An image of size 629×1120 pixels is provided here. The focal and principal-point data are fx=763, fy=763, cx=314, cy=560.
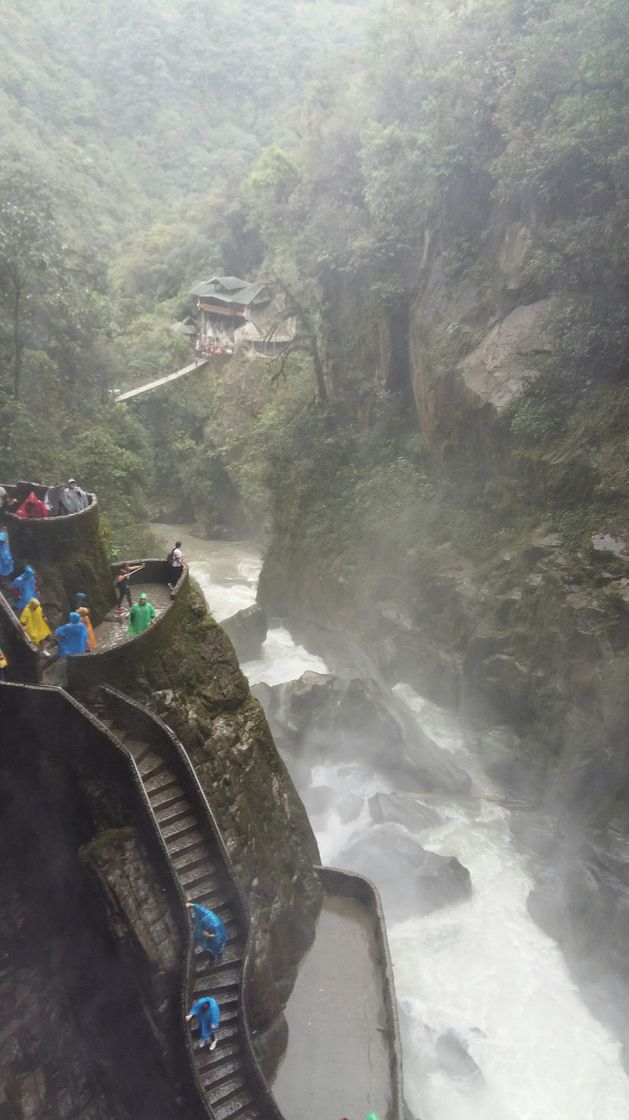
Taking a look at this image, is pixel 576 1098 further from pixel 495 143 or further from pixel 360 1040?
pixel 495 143

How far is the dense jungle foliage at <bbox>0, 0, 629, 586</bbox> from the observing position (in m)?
22.7

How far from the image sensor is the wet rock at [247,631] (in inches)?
1165

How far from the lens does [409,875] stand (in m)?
18.6

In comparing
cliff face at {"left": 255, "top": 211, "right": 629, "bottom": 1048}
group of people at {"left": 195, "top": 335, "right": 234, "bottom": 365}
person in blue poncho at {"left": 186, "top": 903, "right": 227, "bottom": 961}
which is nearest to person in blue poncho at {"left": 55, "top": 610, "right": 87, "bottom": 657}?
person in blue poncho at {"left": 186, "top": 903, "right": 227, "bottom": 961}

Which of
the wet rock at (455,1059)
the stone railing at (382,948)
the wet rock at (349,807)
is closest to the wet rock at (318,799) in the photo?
the wet rock at (349,807)

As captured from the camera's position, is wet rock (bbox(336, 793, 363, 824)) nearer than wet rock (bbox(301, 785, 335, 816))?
Yes

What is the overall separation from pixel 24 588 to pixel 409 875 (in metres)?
11.4

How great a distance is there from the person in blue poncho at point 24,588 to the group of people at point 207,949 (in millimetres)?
6331

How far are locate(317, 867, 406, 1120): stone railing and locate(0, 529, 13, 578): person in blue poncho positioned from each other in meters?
8.72

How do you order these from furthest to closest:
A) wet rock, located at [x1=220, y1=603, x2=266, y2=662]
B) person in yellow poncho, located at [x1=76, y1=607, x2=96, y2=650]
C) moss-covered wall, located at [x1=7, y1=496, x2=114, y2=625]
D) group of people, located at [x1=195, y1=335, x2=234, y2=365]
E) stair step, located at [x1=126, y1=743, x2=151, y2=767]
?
group of people, located at [x1=195, y1=335, x2=234, y2=365] < wet rock, located at [x1=220, y1=603, x2=266, y2=662] < moss-covered wall, located at [x1=7, y1=496, x2=114, y2=625] < person in yellow poncho, located at [x1=76, y1=607, x2=96, y2=650] < stair step, located at [x1=126, y1=743, x2=151, y2=767]

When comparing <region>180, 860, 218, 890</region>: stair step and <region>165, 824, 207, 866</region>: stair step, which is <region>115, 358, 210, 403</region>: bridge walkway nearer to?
<region>165, 824, 207, 866</region>: stair step

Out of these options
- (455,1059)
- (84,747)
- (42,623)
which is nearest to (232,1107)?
(84,747)

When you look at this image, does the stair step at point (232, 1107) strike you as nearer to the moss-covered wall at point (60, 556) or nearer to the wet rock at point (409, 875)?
the wet rock at point (409, 875)

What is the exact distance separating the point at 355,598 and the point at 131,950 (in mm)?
18992
